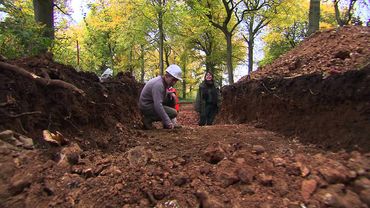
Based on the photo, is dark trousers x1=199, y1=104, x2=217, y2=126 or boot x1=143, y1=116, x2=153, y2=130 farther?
dark trousers x1=199, y1=104, x2=217, y2=126

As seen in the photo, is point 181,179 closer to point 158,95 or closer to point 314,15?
point 158,95

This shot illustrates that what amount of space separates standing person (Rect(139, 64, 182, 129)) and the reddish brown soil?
0.55 meters

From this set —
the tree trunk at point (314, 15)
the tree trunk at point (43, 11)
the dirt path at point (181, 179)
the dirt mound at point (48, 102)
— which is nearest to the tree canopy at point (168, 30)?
the tree trunk at point (43, 11)

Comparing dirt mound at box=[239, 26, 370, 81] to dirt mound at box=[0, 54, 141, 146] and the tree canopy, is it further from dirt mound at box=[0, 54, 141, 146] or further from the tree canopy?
the tree canopy

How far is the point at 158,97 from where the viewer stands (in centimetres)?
676

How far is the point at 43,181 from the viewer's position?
3.47 metres

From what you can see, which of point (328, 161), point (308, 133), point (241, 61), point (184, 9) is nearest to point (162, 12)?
point (184, 9)

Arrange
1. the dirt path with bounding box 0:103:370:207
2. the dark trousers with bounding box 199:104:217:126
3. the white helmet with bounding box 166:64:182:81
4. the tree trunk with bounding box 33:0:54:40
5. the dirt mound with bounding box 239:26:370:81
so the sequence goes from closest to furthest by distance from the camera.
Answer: the dirt path with bounding box 0:103:370:207 → the white helmet with bounding box 166:64:182:81 → the dirt mound with bounding box 239:26:370:81 → the tree trunk with bounding box 33:0:54:40 → the dark trousers with bounding box 199:104:217:126

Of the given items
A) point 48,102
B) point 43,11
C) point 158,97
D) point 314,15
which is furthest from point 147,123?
point 314,15

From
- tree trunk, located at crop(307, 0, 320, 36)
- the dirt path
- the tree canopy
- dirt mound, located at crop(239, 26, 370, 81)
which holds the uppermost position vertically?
the tree canopy

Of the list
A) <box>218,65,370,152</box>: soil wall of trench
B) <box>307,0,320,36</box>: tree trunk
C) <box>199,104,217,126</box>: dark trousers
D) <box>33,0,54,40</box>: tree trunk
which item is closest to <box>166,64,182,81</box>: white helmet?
<box>218,65,370,152</box>: soil wall of trench

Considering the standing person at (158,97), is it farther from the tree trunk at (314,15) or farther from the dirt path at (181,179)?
the tree trunk at (314,15)

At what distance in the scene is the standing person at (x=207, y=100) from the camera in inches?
442

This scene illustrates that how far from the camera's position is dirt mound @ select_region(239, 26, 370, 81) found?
6977 millimetres
